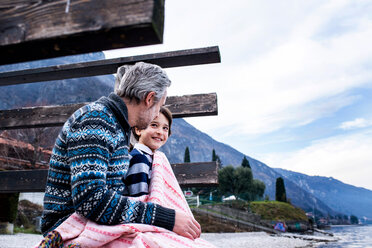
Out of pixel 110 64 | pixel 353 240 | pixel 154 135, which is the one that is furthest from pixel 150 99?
pixel 353 240

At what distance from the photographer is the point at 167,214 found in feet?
5.05

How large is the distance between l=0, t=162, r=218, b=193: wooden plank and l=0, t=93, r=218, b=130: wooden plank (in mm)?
566

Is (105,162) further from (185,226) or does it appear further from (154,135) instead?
(154,135)

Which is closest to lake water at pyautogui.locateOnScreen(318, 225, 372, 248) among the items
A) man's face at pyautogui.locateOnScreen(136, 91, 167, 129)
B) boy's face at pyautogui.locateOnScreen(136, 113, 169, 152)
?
boy's face at pyautogui.locateOnScreen(136, 113, 169, 152)

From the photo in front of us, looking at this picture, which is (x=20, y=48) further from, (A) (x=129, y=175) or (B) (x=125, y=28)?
(A) (x=129, y=175)

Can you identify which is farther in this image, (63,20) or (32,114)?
(32,114)

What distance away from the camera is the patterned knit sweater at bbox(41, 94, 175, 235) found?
139 cm

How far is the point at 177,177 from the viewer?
301 centimetres

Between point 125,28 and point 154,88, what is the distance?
3.32ft

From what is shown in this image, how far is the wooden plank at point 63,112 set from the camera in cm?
307

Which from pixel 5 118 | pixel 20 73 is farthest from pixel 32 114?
pixel 20 73

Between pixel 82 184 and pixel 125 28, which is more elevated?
pixel 125 28

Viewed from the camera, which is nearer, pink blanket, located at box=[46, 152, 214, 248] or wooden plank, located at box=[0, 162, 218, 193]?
pink blanket, located at box=[46, 152, 214, 248]

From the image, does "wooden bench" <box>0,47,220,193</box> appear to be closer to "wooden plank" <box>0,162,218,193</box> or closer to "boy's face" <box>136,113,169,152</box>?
"wooden plank" <box>0,162,218,193</box>
